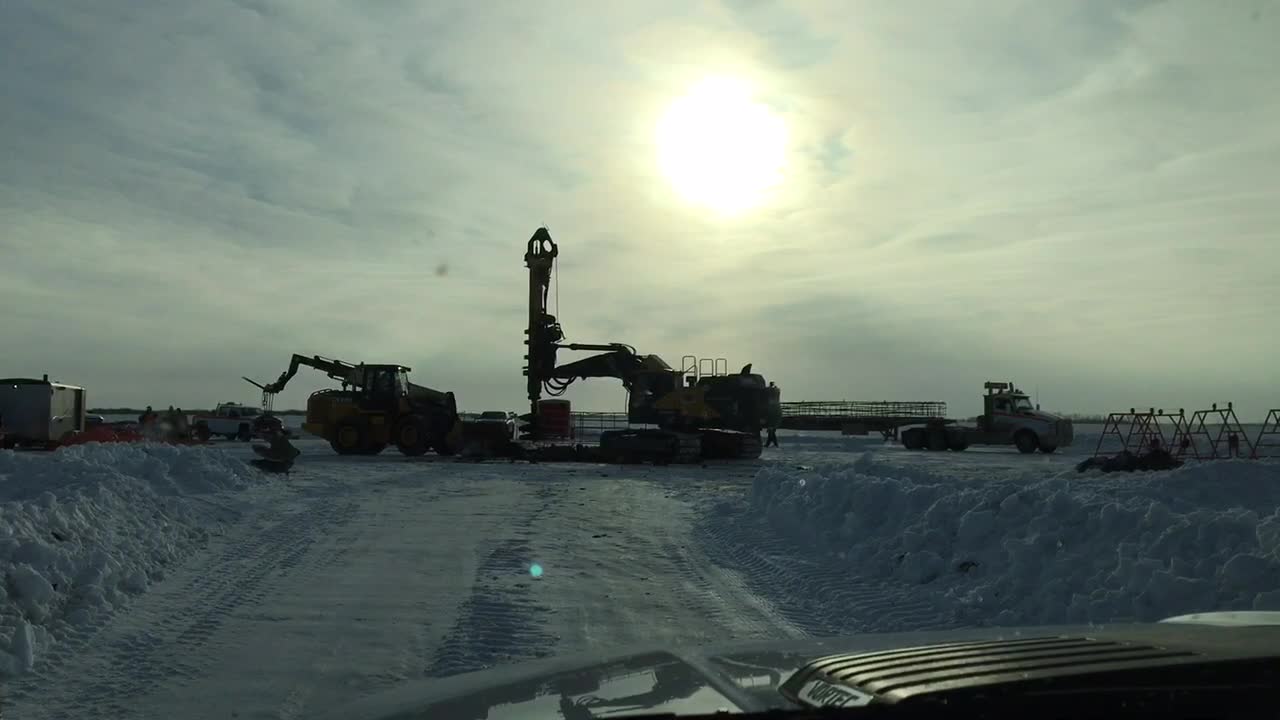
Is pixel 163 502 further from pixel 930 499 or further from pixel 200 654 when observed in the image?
pixel 930 499

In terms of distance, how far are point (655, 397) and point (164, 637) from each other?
27.0 metres

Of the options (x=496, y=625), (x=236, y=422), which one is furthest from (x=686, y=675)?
(x=236, y=422)

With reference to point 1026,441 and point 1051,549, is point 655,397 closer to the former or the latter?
point 1026,441

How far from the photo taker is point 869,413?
6812 centimetres

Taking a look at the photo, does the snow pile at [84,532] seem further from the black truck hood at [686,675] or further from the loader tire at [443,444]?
the loader tire at [443,444]

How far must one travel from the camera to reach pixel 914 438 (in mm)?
43938

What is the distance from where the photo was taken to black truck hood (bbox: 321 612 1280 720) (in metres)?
2.61

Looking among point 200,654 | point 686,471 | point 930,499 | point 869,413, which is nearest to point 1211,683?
point 200,654

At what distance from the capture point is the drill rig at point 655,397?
3106 centimetres

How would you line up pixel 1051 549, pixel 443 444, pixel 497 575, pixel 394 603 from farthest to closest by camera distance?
pixel 443 444 → pixel 497 575 → pixel 1051 549 → pixel 394 603

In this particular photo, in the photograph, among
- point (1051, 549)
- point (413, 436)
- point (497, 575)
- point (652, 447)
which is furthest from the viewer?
point (413, 436)

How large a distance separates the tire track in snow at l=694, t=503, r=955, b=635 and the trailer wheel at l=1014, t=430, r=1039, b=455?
30.7 metres

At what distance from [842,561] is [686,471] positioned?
16868 millimetres

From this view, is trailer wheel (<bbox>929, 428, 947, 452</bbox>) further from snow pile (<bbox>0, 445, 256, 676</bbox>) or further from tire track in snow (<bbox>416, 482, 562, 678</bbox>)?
tire track in snow (<bbox>416, 482, 562, 678</bbox>)
